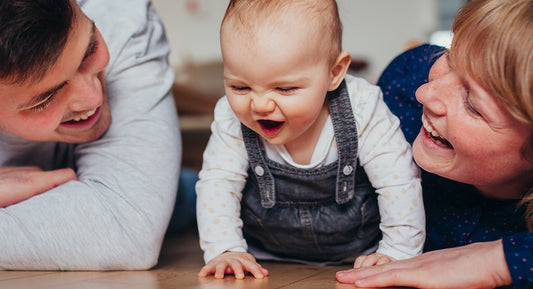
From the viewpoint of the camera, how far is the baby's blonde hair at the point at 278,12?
92 centimetres

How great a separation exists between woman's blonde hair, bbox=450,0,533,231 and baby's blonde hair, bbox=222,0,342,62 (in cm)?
24

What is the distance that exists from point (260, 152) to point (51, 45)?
0.46 m

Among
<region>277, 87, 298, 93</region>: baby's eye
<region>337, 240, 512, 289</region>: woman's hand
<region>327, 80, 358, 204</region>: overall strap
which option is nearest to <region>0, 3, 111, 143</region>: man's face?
<region>277, 87, 298, 93</region>: baby's eye

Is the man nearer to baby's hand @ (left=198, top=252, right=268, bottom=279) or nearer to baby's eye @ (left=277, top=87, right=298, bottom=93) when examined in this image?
baby's hand @ (left=198, top=252, right=268, bottom=279)

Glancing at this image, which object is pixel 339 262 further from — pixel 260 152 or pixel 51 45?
pixel 51 45

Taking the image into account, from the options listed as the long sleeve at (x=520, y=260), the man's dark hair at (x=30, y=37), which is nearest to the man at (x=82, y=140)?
the man's dark hair at (x=30, y=37)

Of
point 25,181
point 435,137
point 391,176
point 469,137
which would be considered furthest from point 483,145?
→ point 25,181

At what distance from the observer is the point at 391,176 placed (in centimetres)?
105

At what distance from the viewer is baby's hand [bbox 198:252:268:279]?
37.5 inches

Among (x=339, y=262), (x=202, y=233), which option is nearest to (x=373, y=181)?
(x=339, y=262)

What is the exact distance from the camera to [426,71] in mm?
1230

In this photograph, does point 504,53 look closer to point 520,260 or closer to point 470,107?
point 470,107

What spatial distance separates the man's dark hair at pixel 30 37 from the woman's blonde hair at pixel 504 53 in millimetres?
720

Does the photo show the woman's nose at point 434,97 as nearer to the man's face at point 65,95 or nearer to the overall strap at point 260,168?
the overall strap at point 260,168
